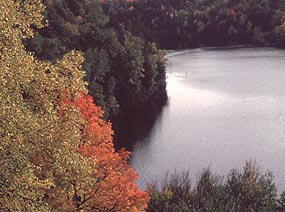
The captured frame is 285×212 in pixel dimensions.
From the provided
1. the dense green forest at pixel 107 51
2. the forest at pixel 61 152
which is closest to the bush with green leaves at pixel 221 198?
the forest at pixel 61 152

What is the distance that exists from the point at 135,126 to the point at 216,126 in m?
15.5

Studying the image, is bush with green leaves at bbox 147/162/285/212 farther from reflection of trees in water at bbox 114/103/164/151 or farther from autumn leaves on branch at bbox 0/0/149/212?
reflection of trees in water at bbox 114/103/164/151

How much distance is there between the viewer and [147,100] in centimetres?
11562

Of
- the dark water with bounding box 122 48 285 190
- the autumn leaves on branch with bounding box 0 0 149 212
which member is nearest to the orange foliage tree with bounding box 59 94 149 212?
the autumn leaves on branch with bounding box 0 0 149 212

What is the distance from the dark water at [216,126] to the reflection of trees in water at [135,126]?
222mm

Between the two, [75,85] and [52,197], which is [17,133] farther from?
[52,197]

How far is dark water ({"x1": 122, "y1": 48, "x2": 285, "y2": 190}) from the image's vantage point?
227ft

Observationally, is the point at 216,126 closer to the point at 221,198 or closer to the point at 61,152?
the point at 221,198

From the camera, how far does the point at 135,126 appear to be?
9262 centimetres

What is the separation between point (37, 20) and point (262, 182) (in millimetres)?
31186

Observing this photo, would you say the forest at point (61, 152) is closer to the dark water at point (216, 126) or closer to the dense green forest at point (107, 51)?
the dark water at point (216, 126)

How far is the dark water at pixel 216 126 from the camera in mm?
69312

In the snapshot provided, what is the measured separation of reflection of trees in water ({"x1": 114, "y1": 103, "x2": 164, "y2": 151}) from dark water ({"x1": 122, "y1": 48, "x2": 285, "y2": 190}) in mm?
222

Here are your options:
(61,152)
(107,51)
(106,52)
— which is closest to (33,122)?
(61,152)
